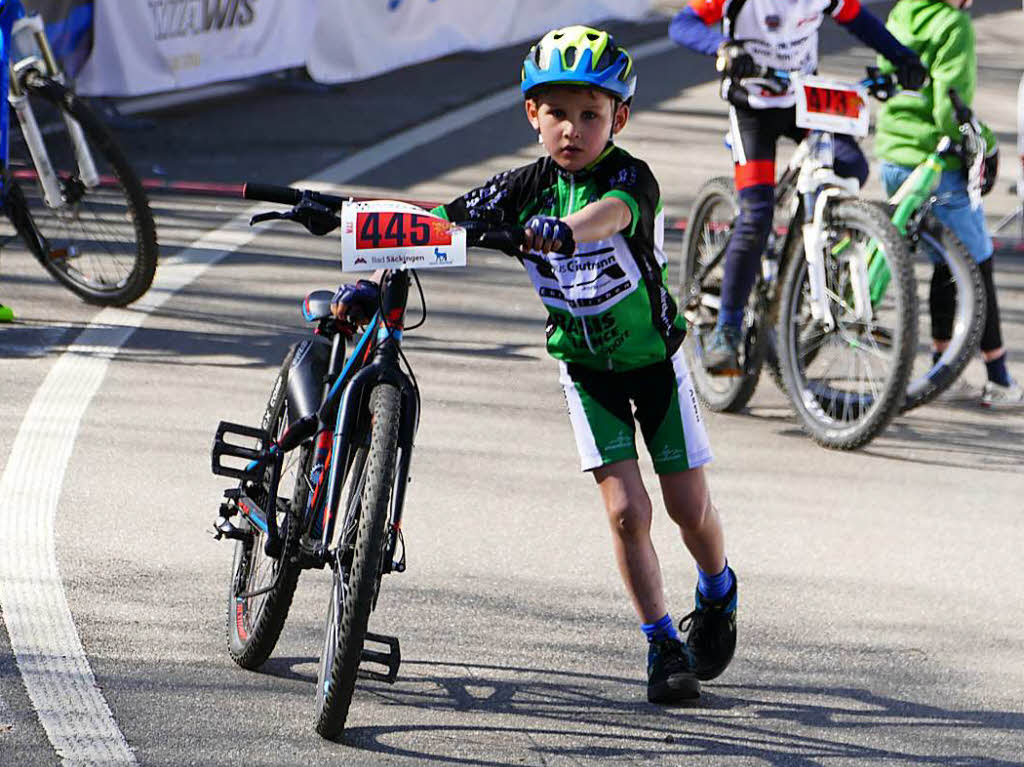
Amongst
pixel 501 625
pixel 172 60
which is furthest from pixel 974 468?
pixel 172 60

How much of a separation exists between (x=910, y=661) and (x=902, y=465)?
1993 mm

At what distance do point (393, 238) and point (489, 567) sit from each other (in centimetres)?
179

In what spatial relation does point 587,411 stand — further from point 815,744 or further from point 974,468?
point 974,468

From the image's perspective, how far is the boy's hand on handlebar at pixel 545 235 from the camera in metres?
4.00

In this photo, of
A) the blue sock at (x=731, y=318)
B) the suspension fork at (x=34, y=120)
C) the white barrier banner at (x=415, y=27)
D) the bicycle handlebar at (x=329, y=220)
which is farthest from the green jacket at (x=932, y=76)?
the white barrier banner at (x=415, y=27)

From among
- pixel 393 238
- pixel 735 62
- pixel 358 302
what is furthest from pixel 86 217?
pixel 393 238

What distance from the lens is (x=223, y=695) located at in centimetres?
469

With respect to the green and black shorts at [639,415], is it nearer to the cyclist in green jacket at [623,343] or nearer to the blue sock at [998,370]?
the cyclist in green jacket at [623,343]

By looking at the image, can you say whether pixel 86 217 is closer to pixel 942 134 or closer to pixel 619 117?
pixel 942 134

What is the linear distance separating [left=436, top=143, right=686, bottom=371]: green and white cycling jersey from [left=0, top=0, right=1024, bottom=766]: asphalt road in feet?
3.02

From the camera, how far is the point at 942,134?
303 inches

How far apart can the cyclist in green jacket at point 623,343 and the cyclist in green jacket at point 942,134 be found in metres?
3.12

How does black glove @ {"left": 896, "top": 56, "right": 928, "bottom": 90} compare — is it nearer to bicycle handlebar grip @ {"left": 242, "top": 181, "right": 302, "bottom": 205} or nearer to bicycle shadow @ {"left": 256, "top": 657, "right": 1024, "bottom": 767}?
bicycle shadow @ {"left": 256, "top": 657, "right": 1024, "bottom": 767}

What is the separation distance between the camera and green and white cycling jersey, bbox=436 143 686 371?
4.68 m
